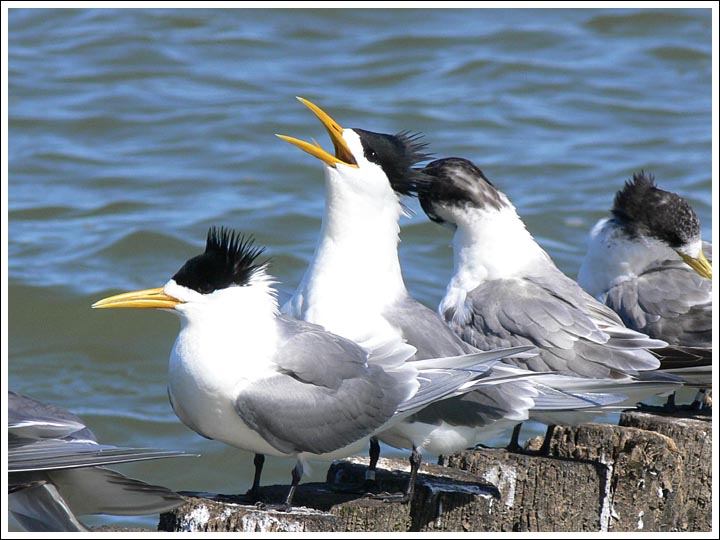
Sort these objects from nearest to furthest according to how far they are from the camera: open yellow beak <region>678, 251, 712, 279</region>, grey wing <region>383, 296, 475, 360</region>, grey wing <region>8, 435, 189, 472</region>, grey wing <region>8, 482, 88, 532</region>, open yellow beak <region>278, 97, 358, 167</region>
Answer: grey wing <region>8, 435, 189, 472</region> < grey wing <region>8, 482, 88, 532</region> < grey wing <region>383, 296, 475, 360</region> < open yellow beak <region>278, 97, 358, 167</region> < open yellow beak <region>678, 251, 712, 279</region>

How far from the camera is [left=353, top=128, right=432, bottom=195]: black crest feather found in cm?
491

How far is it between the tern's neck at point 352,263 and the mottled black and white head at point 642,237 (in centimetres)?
161

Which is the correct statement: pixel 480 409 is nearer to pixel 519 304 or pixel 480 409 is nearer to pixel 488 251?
pixel 519 304

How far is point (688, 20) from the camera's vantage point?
15250mm

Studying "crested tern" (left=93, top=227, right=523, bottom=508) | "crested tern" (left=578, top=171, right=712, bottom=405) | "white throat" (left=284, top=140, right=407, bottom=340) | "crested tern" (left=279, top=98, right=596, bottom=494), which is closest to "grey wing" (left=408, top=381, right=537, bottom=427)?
"crested tern" (left=279, top=98, right=596, bottom=494)

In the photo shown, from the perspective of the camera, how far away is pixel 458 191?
541cm

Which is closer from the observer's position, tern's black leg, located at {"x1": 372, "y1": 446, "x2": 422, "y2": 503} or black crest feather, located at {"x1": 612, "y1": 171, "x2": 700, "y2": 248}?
tern's black leg, located at {"x1": 372, "y1": 446, "x2": 422, "y2": 503}

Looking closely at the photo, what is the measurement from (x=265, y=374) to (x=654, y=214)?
2.75 meters

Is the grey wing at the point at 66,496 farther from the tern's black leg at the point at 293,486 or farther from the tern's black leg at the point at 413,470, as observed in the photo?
the tern's black leg at the point at 413,470

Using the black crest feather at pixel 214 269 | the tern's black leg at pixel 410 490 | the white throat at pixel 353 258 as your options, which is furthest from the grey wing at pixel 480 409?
the black crest feather at pixel 214 269

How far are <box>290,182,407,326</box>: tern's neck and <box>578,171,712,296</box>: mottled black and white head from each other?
63.4 inches

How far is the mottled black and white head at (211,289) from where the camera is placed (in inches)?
159

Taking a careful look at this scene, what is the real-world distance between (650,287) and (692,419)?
1.05 m

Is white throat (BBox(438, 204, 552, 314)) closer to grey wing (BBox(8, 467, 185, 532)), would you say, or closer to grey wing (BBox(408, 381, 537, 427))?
grey wing (BBox(408, 381, 537, 427))
